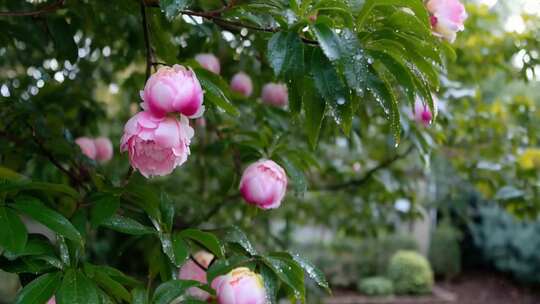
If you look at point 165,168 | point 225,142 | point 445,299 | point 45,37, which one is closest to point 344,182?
point 225,142

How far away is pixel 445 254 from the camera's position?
23.3ft

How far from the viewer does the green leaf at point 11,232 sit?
29.4 inches

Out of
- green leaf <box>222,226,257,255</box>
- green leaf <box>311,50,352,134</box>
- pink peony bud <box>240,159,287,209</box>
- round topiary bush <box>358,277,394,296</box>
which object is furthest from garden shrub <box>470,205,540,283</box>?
green leaf <box>311,50,352,134</box>

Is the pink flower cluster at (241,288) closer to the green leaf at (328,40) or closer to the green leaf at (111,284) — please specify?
the green leaf at (111,284)

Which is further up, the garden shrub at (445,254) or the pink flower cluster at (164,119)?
the pink flower cluster at (164,119)

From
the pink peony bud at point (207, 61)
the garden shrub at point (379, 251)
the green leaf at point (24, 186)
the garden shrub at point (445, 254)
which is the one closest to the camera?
the green leaf at point (24, 186)

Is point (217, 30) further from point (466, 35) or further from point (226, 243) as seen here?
point (466, 35)

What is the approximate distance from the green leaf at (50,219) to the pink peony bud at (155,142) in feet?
0.39

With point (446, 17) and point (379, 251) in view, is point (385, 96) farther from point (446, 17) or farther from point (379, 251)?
point (379, 251)

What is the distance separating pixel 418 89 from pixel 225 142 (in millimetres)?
603

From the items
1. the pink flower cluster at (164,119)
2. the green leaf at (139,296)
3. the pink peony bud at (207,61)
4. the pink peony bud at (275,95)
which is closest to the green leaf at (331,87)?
the pink flower cluster at (164,119)

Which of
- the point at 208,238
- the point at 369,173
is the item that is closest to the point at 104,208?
the point at 208,238

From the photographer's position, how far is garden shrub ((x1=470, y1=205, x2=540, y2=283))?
6410mm

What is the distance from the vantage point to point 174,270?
92 centimetres
